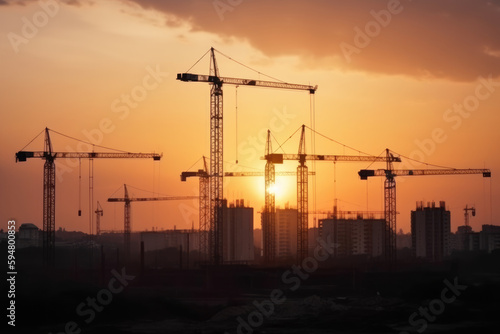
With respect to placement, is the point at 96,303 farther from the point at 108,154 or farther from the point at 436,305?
the point at 108,154

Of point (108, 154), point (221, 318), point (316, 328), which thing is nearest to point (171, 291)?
point (221, 318)

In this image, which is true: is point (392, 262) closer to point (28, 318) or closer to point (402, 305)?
point (402, 305)

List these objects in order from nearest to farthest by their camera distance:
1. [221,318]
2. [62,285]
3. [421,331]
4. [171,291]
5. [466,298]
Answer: [421,331]
[221,318]
[62,285]
[466,298]
[171,291]

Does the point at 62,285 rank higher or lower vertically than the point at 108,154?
lower

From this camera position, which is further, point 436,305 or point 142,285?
point 142,285

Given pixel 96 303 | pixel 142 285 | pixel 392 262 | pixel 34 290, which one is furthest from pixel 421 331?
pixel 392 262

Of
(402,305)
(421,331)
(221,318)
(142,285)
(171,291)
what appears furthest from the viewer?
(142,285)

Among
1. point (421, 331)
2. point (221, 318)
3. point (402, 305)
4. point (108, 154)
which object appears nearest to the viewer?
point (421, 331)

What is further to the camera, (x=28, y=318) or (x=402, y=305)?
(x=402, y=305)

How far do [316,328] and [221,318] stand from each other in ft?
29.1

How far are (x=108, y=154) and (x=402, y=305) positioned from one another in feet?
245

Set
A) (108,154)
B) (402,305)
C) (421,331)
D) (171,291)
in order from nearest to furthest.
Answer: (421,331)
(402,305)
(171,291)
(108,154)

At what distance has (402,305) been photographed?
3334 inches

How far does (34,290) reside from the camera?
244ft
